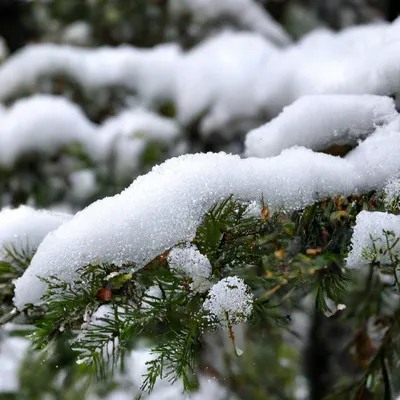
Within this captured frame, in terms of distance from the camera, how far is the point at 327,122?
0.77 metres

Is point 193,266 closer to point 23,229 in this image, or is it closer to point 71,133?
point 23,229

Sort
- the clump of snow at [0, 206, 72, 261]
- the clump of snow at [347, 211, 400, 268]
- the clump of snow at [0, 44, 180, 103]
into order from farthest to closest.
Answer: the clump of snow at [0, 44, 180, 103]
the clump of snow at [0, 206, 72, 261]
the clump of snow at [347, 211, 400, 268]

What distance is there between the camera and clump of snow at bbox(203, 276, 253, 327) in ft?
1.82

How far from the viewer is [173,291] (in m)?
0.57

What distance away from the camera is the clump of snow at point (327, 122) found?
750 mm

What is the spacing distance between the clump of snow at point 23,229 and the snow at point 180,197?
3.9 inches

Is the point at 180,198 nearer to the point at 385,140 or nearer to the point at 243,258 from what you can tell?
the point at 243,258

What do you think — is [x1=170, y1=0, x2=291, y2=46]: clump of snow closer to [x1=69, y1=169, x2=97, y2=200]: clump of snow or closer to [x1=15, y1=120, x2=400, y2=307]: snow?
[x1=69, y1=169, x2=97, y2=200]: clump of snow

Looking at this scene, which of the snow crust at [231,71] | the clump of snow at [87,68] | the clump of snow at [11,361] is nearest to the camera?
the snow crust at [231,71]

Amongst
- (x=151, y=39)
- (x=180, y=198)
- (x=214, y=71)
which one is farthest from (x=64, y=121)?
(x=180, y=198)

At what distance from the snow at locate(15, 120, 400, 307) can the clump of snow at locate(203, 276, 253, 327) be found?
66 mm

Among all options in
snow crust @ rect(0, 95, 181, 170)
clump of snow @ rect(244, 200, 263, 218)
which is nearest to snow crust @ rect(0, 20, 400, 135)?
snow crust @ rect(0, 95, 181, 170)

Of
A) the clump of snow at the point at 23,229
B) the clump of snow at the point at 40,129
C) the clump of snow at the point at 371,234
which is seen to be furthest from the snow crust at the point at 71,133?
the clump of snow at the point at 371,234

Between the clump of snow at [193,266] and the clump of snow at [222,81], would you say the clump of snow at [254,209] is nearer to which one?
the clump of snow at [193,266]
